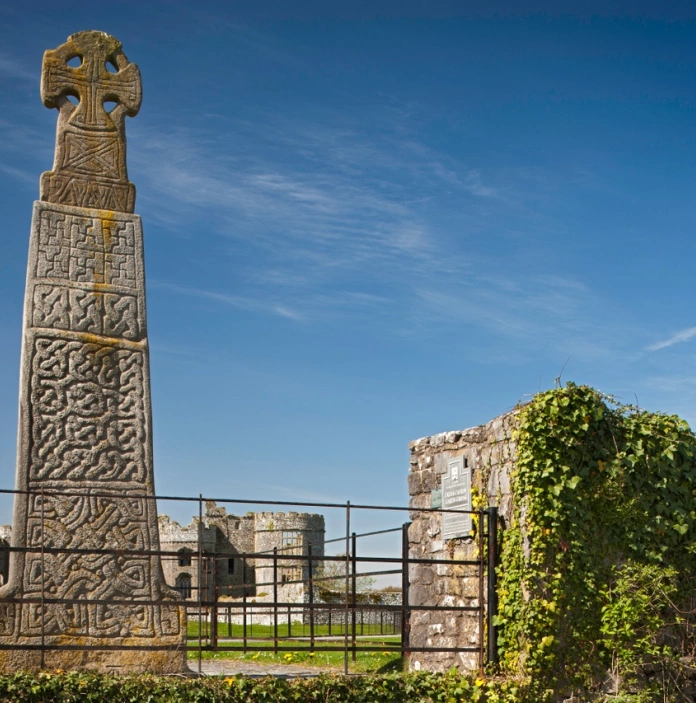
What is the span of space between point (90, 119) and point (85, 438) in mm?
3253

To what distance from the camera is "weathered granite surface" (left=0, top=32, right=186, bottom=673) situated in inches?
294

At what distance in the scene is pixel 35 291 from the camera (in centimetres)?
815

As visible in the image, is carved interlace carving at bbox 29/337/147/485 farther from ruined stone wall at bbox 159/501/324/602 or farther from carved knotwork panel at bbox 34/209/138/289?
ruined stone wall at bbox 159/501/324/602

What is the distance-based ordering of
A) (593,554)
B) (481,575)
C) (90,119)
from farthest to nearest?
(90,119) → (481,575) → (593,554)

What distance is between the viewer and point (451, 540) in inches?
338

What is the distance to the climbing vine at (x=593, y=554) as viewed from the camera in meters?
7.54

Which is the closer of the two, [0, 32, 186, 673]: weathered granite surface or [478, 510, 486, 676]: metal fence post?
[0, 32, 186, 673]: weathered granite surface

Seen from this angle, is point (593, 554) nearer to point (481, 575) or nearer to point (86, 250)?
point (481, 575)

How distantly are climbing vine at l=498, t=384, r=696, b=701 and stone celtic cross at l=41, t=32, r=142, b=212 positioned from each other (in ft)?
14.9

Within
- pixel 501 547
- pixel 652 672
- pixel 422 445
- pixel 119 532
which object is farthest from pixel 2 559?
pixel 652 672

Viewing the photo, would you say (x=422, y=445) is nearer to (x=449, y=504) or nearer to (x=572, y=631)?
(x=449, y=504)

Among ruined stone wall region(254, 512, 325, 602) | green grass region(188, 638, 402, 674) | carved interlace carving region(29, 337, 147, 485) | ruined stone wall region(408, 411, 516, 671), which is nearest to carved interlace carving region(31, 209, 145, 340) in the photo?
carved interlace carving region(29, 337, 147, 485)

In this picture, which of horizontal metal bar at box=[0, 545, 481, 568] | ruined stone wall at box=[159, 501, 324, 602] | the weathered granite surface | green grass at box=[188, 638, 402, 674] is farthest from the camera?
ruined stone wall at box=[159, 501, 324, 602]

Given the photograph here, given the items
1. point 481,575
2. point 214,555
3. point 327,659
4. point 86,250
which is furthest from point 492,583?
point 86,250
